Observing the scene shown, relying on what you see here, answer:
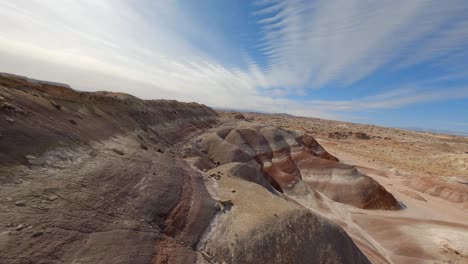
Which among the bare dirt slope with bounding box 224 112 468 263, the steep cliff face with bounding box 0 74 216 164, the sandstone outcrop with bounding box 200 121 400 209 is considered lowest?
the bare dirt slope with bounding box 224 112 468 263

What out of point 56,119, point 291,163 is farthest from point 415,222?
point 56,119

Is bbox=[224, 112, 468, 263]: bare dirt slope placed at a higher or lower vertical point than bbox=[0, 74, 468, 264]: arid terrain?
lower

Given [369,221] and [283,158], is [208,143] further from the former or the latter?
[369,221]

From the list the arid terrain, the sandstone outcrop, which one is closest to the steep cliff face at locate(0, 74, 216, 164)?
the arid terrain

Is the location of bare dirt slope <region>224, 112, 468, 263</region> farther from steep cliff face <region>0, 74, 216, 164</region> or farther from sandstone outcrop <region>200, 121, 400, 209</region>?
steep cliff face <region>0, 74, 216, 164</region>

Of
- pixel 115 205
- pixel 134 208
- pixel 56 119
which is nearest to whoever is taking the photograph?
pixel 115 205

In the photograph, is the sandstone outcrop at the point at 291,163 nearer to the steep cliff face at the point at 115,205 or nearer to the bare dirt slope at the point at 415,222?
the bare dirt slope at the point at 415,222

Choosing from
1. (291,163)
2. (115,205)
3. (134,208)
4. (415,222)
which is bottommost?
(415,222)

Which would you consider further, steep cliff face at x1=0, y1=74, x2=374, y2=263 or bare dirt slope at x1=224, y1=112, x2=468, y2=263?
bare dirt slope at x1=224, y1=112, x2=468, y2=263

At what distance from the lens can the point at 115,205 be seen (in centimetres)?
840

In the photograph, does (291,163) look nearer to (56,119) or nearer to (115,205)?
(115,205)

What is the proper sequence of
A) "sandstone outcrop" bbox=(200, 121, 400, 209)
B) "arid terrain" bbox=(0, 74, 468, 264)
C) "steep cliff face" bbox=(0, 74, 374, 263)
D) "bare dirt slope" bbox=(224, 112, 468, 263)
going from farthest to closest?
1. "sandstone outcrop" bbox=(200, 121, 400, 209)
2. "bare dirt slope" bbox=(224, 112, 468, 263)
3. "arid terrain" bbox=(0, 74, 468, 264)
4. "steep cliff face" bbox=(0, 74, 374, 263)

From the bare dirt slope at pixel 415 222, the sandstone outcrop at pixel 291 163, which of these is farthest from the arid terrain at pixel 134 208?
the sandstone outcrop at pixel 291 163

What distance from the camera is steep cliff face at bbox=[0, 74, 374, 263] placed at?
6359mm
